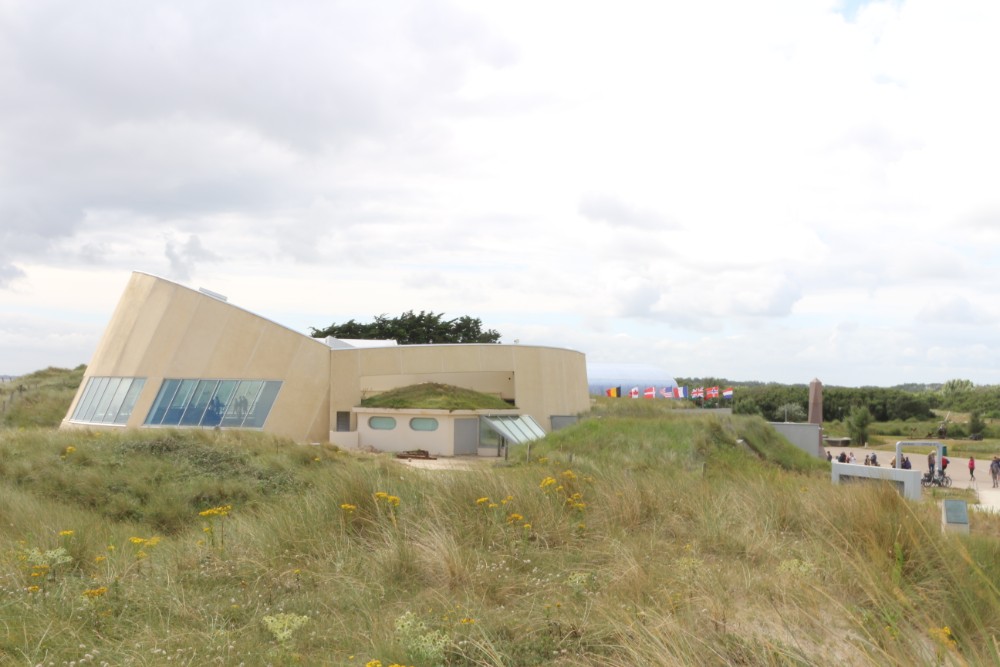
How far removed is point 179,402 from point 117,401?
3.00 meters

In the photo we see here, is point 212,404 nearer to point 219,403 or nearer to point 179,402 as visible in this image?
point 219,403

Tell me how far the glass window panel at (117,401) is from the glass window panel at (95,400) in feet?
4.07

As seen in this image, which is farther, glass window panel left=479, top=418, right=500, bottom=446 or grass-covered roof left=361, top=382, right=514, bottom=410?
grass-covered roof left=361, top=382, right=514, bottom=410

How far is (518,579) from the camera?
5805 millimetres

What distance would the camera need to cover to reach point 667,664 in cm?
353

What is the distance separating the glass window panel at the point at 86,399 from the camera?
31.8 meters

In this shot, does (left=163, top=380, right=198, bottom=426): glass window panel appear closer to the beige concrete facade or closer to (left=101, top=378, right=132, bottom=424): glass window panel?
the beige concrete facade

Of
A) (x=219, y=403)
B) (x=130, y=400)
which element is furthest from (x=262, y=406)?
(x=130, y=400)

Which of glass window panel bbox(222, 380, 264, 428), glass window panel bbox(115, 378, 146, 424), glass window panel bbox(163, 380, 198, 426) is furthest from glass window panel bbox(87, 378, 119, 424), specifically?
glass window panel bbox(222, 380, 264, 428)

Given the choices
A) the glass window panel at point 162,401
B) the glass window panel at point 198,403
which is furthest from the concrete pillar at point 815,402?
the glass window panel at point 162,401

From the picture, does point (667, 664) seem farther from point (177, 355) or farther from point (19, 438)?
point (177, 355)

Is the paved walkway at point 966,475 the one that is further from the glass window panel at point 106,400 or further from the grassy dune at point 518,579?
the glass window panel at point 106,400

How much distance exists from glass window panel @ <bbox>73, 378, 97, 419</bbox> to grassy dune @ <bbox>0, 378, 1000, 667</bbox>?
79.4 ft

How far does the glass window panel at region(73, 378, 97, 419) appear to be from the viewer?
3184cm
